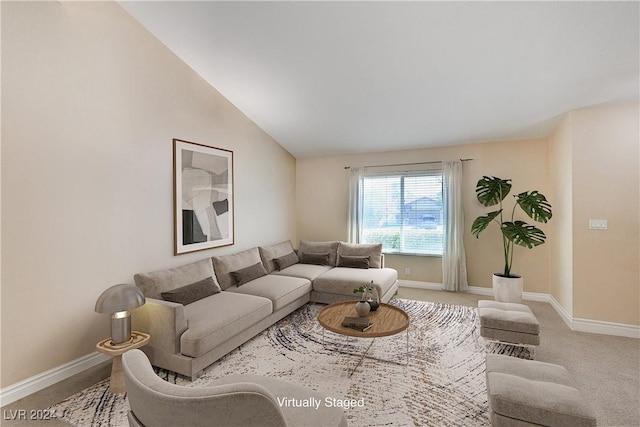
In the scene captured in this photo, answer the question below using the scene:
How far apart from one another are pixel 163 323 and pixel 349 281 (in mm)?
2325

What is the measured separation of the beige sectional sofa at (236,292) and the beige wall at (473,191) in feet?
3.09

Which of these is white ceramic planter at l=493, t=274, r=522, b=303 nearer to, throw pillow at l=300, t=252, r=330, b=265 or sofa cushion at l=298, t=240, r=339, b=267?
sofa cushion at l=298, t=240, r=339, b=267

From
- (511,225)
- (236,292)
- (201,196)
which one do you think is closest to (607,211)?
(511,225)

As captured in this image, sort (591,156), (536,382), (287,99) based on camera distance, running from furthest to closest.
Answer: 1. (287,99)
2. (591,156)
3. (536,382)

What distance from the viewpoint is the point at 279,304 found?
3.53 m

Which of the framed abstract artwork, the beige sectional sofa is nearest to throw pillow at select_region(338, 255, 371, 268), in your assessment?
the beige sectional sofa

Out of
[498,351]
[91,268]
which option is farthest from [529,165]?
[91,268]

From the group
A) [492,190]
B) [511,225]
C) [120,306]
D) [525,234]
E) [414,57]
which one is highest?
[414,57]

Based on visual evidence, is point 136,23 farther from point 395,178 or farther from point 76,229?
point 395,178

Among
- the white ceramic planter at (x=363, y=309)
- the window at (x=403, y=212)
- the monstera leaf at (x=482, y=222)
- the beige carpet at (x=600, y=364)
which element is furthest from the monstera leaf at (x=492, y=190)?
the white ceramic planter at (x=363, y=309)

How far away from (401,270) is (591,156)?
123 inches

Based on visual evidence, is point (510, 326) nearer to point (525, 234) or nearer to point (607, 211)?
point (525, 234)

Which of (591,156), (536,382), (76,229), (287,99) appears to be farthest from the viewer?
(287,99)

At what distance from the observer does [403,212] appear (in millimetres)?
5453
